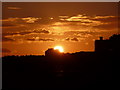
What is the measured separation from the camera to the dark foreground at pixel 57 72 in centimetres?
2672

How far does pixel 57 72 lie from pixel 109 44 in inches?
594

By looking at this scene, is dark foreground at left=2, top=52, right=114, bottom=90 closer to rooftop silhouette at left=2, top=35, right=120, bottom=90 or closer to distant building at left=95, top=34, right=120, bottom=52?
rooftop silhouette at left=2, top=35, right=120, bottom=90

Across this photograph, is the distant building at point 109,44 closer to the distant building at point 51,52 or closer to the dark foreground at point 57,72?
the dark foreground at point 57,72

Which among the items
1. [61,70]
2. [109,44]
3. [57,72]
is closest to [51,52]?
[109,44]

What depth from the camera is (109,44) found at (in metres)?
42.6

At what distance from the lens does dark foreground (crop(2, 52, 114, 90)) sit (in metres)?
26.7

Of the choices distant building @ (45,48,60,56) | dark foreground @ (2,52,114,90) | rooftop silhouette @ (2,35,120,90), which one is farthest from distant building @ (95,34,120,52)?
distant building @ (45,48,60,56)

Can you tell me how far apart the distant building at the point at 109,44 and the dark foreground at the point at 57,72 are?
239 centimetres

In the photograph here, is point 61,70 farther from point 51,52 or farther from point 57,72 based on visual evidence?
point 51,52

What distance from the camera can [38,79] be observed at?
27906mm

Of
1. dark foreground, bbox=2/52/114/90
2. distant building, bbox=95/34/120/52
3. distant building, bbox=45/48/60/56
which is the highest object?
distant building, bbox=95/34/120/52

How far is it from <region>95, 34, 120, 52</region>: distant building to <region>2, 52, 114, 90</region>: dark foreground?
2.39 m

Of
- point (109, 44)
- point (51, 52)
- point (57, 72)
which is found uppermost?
point (109, 44)

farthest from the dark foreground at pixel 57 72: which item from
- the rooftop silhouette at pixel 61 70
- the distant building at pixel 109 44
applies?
the distant building at pixel 109 44
